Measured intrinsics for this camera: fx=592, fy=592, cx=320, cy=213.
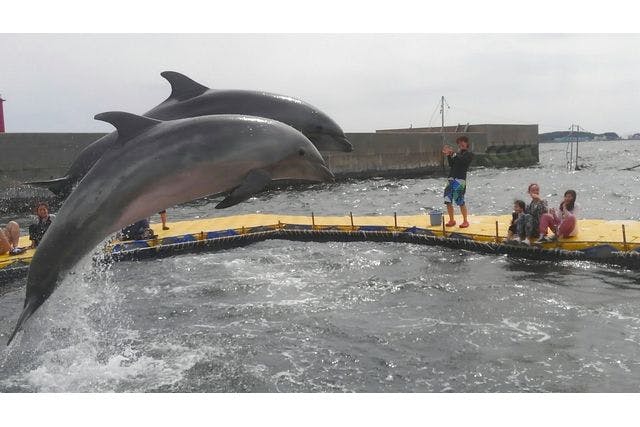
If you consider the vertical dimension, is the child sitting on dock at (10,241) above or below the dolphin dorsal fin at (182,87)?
below

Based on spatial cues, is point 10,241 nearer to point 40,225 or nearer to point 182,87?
point 40,225

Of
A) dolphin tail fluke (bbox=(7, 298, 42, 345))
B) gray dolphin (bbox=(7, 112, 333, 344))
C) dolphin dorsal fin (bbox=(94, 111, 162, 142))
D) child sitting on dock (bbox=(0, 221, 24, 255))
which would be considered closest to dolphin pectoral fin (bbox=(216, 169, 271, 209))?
gray dolphin (bbox=(7, 112, 333, 344))

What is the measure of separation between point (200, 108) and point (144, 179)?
124 centimetres

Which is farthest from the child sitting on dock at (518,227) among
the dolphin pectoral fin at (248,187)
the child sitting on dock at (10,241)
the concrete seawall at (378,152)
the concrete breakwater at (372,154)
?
the concrete breakwater at (372,154)

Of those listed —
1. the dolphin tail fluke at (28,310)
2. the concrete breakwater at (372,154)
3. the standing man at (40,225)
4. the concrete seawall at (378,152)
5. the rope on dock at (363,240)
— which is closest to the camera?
the dolphin tail fluke at (28,310)

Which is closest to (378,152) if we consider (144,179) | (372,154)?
(372,154)

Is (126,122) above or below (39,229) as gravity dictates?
above

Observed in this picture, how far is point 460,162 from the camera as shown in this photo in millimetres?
13602

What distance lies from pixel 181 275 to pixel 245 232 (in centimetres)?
347

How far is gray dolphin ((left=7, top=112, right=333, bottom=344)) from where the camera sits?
496cm

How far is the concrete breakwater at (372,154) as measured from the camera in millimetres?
29875

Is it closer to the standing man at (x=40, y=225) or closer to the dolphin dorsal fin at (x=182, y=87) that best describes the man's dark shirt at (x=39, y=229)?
the standing man at (x=40, y=225)

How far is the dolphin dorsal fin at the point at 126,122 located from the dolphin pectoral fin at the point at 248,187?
957 mm

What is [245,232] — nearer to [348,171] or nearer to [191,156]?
[191,156]
